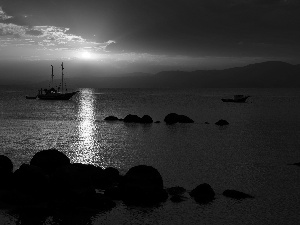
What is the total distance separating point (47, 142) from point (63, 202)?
27.4m

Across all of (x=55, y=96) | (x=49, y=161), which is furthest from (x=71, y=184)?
(x=55, y=96)

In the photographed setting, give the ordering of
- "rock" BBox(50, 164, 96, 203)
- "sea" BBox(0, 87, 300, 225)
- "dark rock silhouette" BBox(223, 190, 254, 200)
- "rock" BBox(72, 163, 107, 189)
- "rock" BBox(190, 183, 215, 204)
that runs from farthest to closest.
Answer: "rock" BBox(72, 163, 107, 189) < "dark rock silhouette" BBox(223, 190, 254, 200) < "rock" BBox(190, 183, 215, 204) < "rock" BBox(50, 164, 96, 203) < "sea" BBox(0, 87, 300, 225)

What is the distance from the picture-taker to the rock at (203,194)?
23144 millimetres

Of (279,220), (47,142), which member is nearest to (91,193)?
(279,220)

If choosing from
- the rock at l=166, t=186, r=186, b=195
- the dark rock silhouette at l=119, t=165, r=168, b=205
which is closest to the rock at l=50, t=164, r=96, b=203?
the dark rock silhouette at l=119, t=165, r=168, b=205

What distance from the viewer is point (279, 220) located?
20.4 m

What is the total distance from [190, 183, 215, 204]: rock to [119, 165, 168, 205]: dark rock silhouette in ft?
6.07

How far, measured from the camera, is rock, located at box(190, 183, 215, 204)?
75.9ft

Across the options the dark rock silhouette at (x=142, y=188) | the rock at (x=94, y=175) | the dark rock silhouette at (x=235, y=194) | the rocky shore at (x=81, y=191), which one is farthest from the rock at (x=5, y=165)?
the dark rock silhouette at (x=235, y=194)

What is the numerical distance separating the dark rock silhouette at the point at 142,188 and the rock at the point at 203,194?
1851mm

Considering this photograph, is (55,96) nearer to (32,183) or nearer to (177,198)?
(32,183)

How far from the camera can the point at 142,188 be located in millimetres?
22781

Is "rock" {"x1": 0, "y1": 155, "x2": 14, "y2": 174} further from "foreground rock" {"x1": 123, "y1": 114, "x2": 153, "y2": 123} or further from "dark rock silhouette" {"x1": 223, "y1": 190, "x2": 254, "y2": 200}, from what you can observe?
"foreground rock" {"x1": 123, "y1": 114, "x2": 153, "y2": 123}

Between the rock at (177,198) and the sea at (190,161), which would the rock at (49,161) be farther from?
the rock at (177,198)
